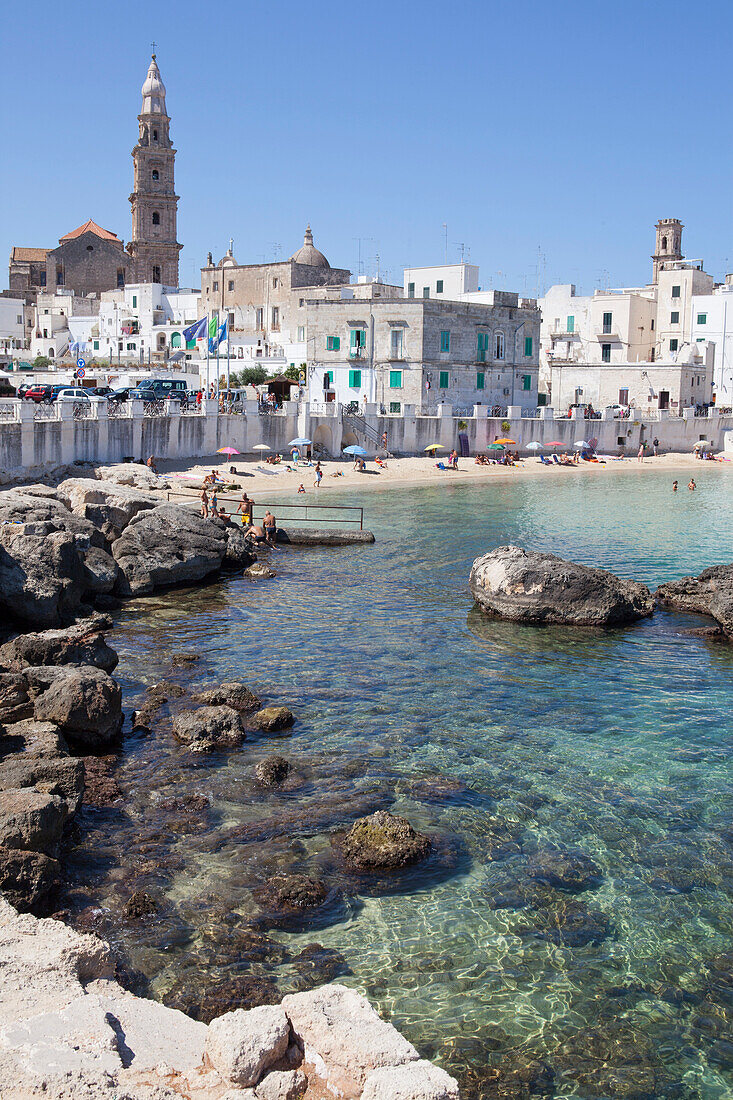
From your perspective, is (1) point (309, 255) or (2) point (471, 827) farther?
(1) point (309, 255)

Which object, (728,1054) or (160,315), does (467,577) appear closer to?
(728,1054)

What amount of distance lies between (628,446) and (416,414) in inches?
623

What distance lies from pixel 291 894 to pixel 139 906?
5.03 feet

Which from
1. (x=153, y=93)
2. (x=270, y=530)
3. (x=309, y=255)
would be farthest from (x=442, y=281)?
(x=270, y=530)

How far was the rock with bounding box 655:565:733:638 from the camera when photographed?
21125mm

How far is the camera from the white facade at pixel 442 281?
77250 millimetres

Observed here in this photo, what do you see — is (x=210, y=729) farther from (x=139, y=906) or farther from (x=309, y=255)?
(x=309, y=255)

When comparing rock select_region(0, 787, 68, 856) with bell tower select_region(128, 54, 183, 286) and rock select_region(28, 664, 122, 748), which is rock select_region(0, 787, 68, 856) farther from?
bell tower select_region(128, 54, 183, 286)

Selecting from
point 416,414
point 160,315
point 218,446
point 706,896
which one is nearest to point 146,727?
point 706,896

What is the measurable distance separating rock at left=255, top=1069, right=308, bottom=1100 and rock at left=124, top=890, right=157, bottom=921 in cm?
354

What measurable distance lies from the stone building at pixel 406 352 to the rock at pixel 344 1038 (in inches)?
2015

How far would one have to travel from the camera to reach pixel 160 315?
89500 millimetres

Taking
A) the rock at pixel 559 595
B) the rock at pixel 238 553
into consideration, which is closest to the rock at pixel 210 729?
the rock at pixel 559 595

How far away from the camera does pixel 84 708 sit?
1354cm
